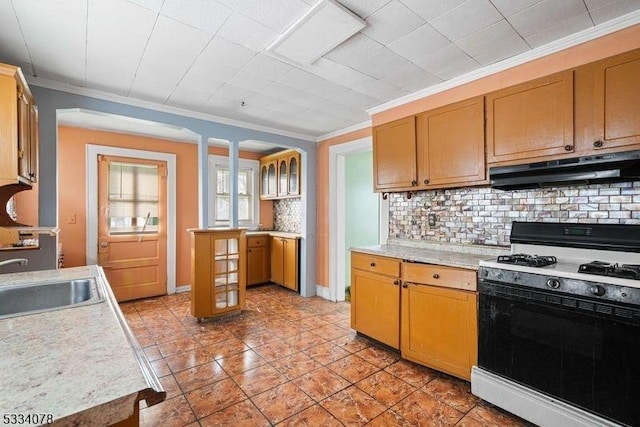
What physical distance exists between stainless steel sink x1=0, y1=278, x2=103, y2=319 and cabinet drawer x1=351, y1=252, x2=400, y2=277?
2.00 meters

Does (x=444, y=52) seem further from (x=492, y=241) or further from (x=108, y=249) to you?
(x=108, y=249)

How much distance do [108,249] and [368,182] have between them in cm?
387

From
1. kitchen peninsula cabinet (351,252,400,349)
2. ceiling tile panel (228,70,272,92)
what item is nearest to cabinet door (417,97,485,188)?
kitchen peninsula cabinet (351,252,400,349)

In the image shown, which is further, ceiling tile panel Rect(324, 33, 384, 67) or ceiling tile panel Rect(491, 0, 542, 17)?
ceiling tile panel Rect(324, 33, 384, 67)

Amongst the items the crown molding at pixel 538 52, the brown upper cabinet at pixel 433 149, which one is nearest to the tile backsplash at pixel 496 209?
the brown upper cabinet at pixel 433 149

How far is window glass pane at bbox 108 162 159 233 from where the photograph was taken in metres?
4.13

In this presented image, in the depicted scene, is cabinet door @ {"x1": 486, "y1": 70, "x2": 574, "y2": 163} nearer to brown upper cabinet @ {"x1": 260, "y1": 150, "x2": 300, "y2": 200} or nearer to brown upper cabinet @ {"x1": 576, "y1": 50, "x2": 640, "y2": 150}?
brown upper cabinet @ {"x1": 576, "y1": 50, "x2": 640, "y2": 150}

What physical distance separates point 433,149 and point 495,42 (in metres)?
0.87

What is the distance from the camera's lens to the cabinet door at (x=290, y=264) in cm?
454

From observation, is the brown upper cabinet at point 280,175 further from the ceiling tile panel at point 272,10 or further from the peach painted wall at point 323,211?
the ceiling tile panel at point 272,10


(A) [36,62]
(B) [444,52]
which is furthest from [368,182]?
(A) [36,62]

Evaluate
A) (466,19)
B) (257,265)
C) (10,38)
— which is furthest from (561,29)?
(257,265)

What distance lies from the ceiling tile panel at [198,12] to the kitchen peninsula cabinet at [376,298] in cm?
210

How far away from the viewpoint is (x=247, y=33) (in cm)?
195
